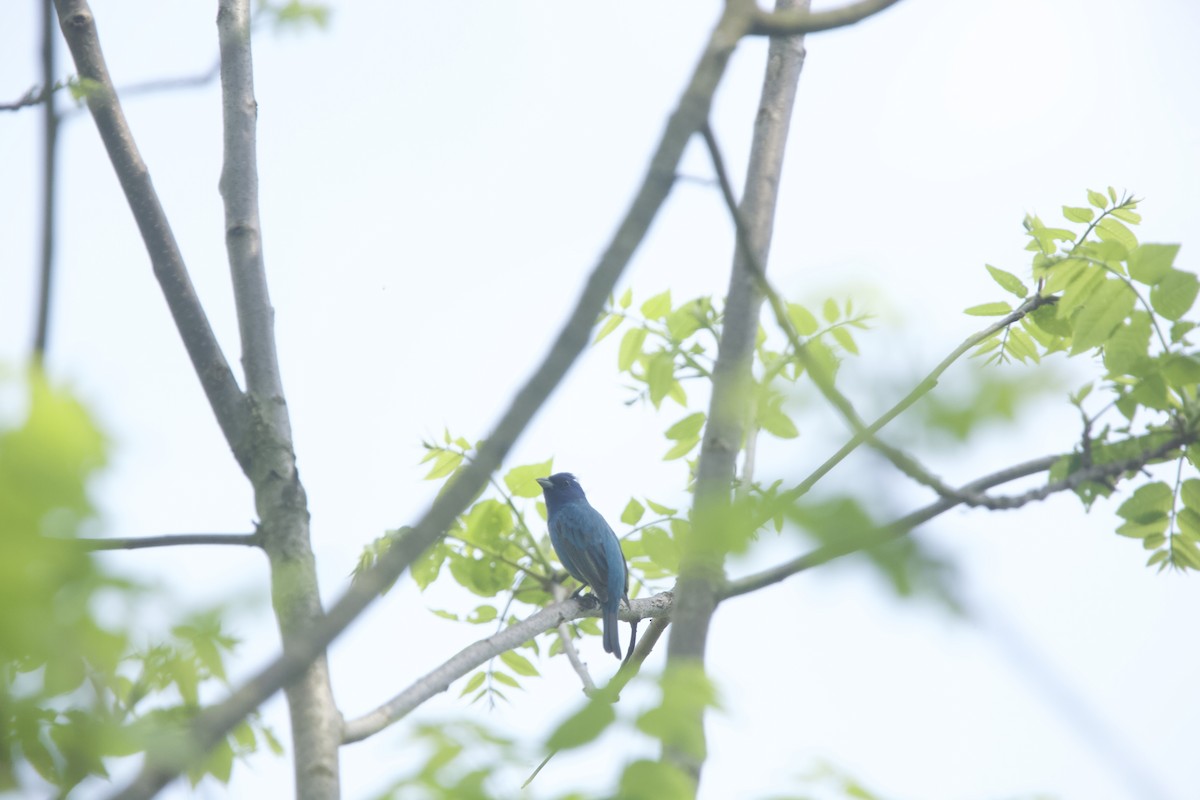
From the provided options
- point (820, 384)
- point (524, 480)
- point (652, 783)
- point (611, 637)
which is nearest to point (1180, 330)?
point (820, 384)

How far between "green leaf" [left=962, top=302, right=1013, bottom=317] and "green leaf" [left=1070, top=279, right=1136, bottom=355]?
1.14 meters

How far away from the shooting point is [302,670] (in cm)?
223

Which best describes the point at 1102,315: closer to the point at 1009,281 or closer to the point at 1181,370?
the point at 1181,370

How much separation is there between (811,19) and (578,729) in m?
2.04

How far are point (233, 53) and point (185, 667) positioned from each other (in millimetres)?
3001

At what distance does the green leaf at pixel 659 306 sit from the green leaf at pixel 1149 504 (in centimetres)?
232

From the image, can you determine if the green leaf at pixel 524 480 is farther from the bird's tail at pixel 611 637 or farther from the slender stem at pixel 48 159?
the slender stem at pixel 48 159

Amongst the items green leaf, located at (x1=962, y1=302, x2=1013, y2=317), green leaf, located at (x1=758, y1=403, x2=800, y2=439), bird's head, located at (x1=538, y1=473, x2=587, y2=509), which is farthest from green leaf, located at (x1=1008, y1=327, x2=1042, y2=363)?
bird's head, located at (x1=538, y1=473, x2=587, y2=509)

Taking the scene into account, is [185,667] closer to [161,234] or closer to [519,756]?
[519,756]

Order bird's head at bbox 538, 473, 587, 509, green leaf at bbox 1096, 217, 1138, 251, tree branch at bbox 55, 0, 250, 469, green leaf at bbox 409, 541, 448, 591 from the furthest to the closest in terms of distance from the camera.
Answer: bird's head at bbox 538, 473, 587, 509
green leaf at bbox 409, 541, 448, 591
green leaf at bbox 1096, 217, 1138, 251
tree branch at bbox 55, 0, 250, 469

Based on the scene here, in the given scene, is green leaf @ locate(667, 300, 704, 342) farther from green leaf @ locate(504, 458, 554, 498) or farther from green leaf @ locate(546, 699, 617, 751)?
green leaf @ locate(546, 699, 617, 751)

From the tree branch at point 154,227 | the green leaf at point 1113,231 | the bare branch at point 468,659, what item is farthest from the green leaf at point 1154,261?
the tree branch at point 154,227

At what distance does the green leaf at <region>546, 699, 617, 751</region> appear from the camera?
7.80 ft

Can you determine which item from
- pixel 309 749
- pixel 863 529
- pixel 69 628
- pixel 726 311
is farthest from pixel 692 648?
pixel 69 628
